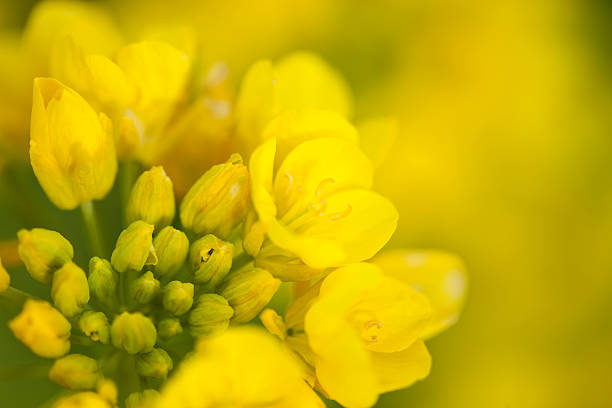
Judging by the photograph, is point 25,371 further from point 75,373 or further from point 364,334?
point 364,334

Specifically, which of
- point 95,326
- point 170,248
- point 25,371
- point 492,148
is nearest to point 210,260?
point 170,248

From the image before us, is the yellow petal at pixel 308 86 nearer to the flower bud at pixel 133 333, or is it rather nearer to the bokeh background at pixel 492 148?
the flower bud at pixel 133 333

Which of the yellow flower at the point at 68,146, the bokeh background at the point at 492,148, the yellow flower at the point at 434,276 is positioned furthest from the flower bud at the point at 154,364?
the bokeh background at the point at 492,148

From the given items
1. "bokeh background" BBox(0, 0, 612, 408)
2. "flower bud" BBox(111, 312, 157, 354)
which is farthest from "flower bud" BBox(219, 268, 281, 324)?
"bokeh background" BBox(0, 0, 612, 408)

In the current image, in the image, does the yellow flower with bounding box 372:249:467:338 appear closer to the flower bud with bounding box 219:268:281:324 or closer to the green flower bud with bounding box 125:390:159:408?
the flower bud with bounding box 219:268:281:324

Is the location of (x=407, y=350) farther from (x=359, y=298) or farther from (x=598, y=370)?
(x=598, y=370)

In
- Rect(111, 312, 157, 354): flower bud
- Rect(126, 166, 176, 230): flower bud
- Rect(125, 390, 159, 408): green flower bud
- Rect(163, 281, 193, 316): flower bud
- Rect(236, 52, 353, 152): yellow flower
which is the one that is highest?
Rect(236, 52, 353, 152): yellow flower
